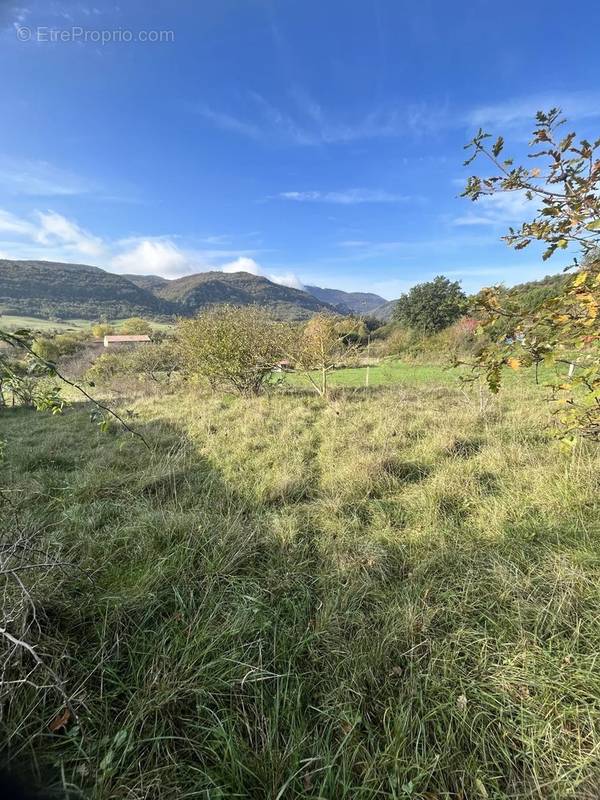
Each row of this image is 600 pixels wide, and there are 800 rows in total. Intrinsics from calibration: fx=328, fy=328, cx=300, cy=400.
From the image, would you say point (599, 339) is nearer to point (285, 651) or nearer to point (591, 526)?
point (591, 526)

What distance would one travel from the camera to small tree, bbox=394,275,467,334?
34.5 meters

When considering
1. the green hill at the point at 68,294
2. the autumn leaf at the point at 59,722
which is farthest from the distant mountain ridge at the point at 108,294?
the autumn leaf at the point at 59,722

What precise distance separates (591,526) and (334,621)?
2247 mm

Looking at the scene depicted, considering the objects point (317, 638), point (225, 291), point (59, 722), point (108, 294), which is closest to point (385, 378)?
point (317, 638)

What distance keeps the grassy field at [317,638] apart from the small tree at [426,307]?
33414mm

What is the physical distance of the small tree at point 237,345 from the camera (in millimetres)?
10812

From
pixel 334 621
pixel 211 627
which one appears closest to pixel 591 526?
pixel 334 621

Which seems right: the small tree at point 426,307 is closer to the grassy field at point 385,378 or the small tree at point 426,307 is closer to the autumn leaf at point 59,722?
the grassy field at point 385,378

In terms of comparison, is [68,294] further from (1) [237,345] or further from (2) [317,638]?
(2) [317,638]

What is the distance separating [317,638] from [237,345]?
31.8 feet

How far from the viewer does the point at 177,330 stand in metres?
12.9

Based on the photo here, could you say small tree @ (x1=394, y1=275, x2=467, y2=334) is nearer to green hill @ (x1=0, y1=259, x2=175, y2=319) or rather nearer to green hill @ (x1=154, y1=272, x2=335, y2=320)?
green hill @ (x1=154, y1=272, x2=335, y2=320)

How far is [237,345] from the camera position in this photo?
10.8m

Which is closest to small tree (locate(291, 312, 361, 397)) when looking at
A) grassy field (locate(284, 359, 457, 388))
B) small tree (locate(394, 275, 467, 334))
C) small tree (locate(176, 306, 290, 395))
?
small tree (locate(176, 306, 290, 395))
